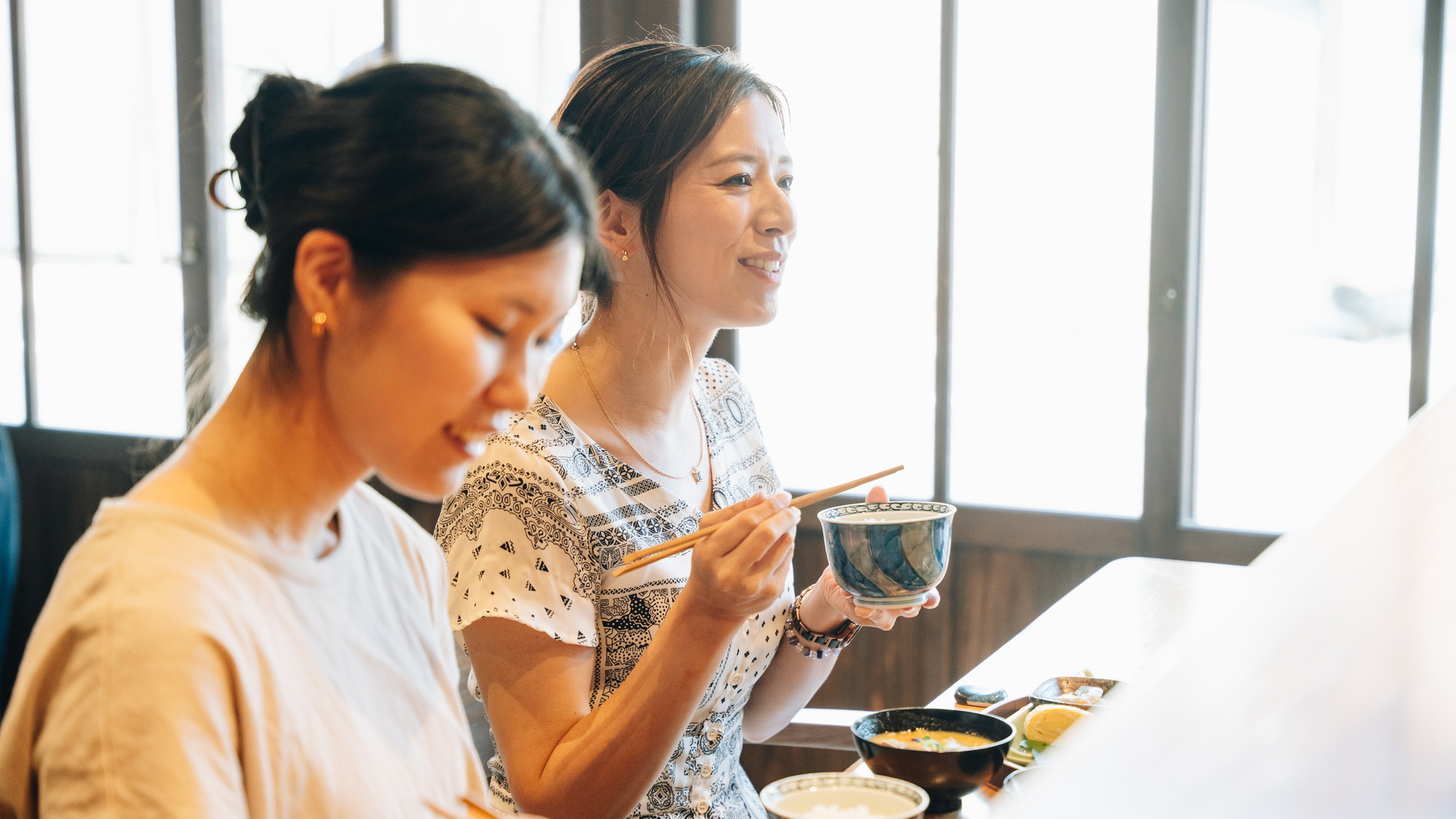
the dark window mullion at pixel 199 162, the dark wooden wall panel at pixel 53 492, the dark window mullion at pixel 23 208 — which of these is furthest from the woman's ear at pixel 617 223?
the dark window mullion at pixel 23 208

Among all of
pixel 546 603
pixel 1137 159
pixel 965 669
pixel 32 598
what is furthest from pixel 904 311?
pixel 32 598

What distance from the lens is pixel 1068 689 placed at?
4.55ft

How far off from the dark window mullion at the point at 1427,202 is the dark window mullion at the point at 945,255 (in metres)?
0.95

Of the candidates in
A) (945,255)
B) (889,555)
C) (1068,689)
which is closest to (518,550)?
(889,555)

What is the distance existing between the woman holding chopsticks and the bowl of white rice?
260mm

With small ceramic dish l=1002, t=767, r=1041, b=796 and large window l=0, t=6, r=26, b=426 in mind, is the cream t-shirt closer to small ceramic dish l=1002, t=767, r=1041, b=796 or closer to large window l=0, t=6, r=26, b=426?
small ceramic dish l=1002, t=767, r=1041, b=796

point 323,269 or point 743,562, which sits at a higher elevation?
point 323,269

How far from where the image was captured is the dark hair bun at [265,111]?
3.01 feet

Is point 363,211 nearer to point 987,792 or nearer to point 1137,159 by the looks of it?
point 987,792

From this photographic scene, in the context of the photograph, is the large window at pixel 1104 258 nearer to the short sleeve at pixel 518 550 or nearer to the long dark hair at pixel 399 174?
the short sleeve at pixel 518 550

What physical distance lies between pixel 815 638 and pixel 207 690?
0.98 m

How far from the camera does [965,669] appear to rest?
9.57 feet

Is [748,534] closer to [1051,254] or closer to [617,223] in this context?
[617,223]

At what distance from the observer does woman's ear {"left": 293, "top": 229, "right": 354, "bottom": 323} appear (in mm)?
855
